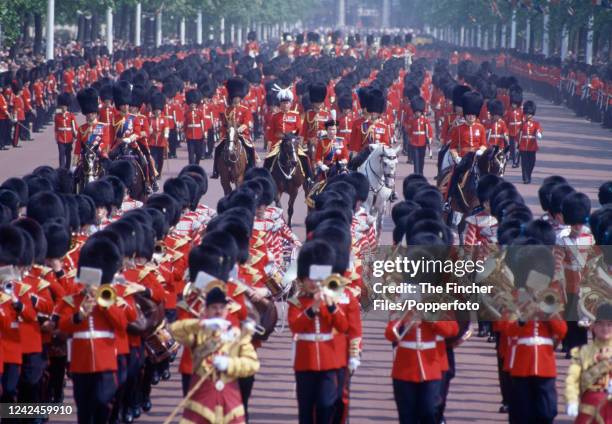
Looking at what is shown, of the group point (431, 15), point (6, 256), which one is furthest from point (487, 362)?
point (431, 15)

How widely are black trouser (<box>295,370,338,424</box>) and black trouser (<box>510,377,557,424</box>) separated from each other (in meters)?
1.07

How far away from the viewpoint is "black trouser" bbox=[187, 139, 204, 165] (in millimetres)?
28172

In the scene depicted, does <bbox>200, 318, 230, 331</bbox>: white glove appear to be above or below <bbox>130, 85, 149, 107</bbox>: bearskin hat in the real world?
above

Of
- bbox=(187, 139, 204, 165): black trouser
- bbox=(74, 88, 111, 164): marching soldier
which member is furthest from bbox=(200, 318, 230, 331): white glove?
bbox=(187, 139, 204, 165): black trouser

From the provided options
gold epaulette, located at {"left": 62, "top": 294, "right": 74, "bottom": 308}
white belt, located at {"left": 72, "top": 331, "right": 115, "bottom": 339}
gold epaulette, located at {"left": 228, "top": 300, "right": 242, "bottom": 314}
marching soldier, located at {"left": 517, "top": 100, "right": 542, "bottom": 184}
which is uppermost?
gold epaulette, located at {"left": 228, "top": 300, "right": 242, "bottom": 314}

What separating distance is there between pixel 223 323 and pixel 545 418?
204cm

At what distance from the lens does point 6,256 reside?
36.5 ft

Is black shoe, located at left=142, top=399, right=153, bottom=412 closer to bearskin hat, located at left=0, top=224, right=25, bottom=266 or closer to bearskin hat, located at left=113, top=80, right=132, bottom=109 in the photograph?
bearskin hat, located at left=0, top=224, right=25, bottom=266

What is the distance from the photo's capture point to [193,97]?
28531mm

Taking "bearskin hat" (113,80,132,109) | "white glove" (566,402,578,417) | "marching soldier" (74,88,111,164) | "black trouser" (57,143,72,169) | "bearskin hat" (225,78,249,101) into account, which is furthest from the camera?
"black trouser" (57,143,72,169)

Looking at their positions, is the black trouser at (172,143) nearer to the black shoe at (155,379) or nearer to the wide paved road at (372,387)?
the wide paved road at (372,387)

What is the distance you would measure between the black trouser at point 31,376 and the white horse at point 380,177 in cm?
739

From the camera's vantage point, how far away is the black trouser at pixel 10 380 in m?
10.8

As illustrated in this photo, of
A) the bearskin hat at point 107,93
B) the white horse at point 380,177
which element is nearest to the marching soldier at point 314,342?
the white horse at point 380,177
